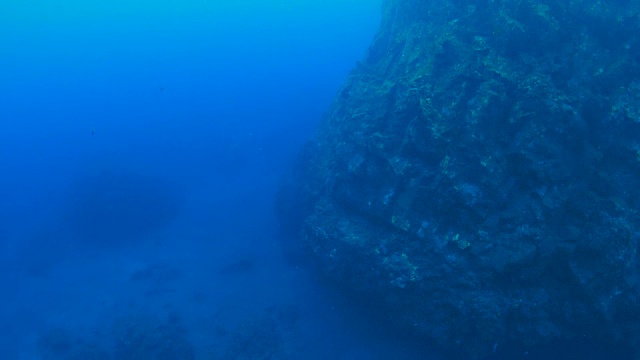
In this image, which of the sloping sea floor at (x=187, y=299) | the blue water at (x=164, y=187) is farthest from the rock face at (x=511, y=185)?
the blue water at (x=164, y=187)

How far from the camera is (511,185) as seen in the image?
9.50 m

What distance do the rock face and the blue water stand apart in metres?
3.22

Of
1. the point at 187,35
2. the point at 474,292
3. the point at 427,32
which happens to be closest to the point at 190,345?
the point at 474,292

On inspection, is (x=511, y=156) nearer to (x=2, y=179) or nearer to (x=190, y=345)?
(x=190, y=345)

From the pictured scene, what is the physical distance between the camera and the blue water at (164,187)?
1455cm

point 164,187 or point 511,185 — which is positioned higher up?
point 164,187

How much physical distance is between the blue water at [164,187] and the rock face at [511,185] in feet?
10.6

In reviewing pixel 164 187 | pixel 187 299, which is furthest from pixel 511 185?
pixel 164 187

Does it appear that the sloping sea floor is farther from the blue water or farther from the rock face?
the rock face

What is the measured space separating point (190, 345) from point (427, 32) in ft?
48.8

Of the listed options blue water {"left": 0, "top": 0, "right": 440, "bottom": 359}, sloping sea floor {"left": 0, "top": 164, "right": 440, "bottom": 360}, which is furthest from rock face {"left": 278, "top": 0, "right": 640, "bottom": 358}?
blue water {"left": 0, "top": 0, "right": 440, "bottom": 359}

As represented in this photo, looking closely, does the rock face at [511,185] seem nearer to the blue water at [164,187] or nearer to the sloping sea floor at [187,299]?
the sloping sea floor at [187,299]

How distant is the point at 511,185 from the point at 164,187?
65.4 ft

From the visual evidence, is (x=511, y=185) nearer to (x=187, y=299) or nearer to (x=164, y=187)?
(x=187, y=299)
